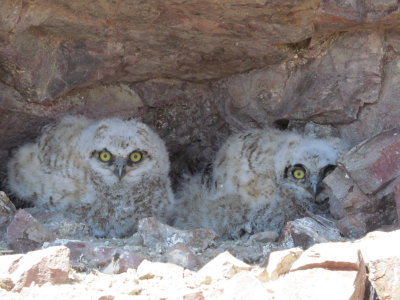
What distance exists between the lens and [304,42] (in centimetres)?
528

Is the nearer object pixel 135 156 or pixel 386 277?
pixel 386 277

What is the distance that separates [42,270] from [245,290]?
932 mm

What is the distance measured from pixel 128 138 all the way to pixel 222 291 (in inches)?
106

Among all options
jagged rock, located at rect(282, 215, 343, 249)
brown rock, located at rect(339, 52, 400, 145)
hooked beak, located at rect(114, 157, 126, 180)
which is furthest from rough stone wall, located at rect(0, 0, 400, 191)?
jagged rock, located at rect(282, 215, 343, 249)

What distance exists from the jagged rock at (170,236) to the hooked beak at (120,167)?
128 centimetres

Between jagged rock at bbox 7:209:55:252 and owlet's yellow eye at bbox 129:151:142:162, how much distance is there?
65.3 inches

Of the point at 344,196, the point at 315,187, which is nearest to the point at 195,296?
the point at 344,196

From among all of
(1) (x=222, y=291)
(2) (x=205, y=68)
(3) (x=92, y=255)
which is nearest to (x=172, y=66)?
(2) (x=205, y=68)

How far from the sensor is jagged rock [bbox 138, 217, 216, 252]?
14.1 feet

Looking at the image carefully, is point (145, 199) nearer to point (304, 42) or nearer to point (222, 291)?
point (304, 42)

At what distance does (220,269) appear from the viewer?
3475 mm

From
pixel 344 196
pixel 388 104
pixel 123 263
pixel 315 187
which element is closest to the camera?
pixel 123 263

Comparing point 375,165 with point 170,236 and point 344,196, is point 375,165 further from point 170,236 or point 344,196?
point 170,236

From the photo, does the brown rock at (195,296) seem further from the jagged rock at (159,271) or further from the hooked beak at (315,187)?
the hooked beak at (315,187)
